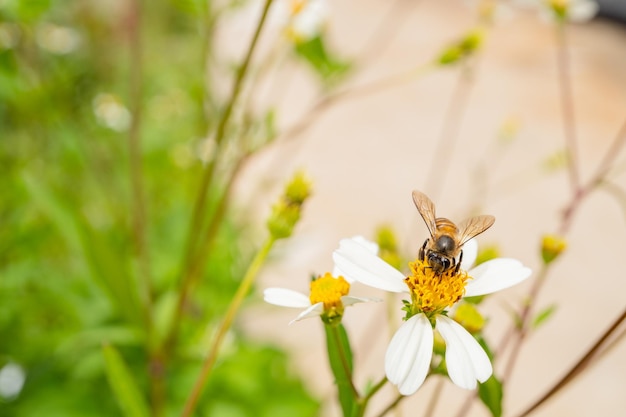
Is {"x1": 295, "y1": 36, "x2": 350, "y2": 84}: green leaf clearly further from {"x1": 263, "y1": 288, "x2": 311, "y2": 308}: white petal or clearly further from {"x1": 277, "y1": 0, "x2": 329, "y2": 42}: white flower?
{"x1": 263, "y1": 288, "x2": 311, "y2": 308}: white petal

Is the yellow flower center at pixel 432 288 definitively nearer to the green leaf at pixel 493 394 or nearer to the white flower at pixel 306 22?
the green leaf at pixel 493 394

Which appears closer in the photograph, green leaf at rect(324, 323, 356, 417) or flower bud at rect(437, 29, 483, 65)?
green leaf at rect(324, 323, 356, 417)

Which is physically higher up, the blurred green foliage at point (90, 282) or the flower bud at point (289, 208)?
the blurred green foliage at point (90, 282)

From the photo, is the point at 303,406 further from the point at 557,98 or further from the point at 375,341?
the point at 557,98

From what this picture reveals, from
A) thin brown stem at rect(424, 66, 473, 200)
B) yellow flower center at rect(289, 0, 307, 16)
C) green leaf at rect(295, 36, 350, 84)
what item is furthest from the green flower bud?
thin brown stem at rect(424, 66, 473, 200)

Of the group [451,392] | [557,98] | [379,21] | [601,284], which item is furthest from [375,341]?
[379,21]

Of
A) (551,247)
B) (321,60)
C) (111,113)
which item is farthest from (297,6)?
(111,113)

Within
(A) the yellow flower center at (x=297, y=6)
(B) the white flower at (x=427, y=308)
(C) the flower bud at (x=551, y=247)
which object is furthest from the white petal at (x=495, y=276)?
(A) the yellow flower center at (x=297, y=6)
